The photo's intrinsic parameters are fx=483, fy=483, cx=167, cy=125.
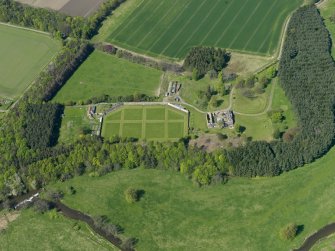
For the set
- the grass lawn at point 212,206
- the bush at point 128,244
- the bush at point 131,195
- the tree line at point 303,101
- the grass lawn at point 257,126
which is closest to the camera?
the bush at point 128,244

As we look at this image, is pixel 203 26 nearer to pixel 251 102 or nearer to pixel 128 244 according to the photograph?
pixel 251 102

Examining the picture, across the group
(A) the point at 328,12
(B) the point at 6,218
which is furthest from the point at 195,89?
(B) the point at 6,218

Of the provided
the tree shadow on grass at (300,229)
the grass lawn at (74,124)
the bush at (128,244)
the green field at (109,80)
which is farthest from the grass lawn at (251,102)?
the bush at (128,244)

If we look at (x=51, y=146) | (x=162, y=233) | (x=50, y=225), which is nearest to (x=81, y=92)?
(x=51, y=146)

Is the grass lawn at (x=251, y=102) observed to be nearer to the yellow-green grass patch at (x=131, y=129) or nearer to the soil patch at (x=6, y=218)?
the yellow-green grass patch at (x=131, y=129)

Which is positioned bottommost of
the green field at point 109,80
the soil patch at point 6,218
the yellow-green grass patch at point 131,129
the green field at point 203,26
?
the soil patch at point 6,218

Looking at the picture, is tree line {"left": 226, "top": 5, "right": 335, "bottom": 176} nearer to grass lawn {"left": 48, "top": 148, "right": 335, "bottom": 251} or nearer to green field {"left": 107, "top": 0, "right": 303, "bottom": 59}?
grass lawn {"left": 48, "top": 148, "right": 335, "bottom": 251}

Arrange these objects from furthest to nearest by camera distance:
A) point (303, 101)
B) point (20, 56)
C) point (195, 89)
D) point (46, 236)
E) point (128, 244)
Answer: point (20, 56) < point (195, 89) < point (303, 101) < point (46, 236) < point (128, 244)
